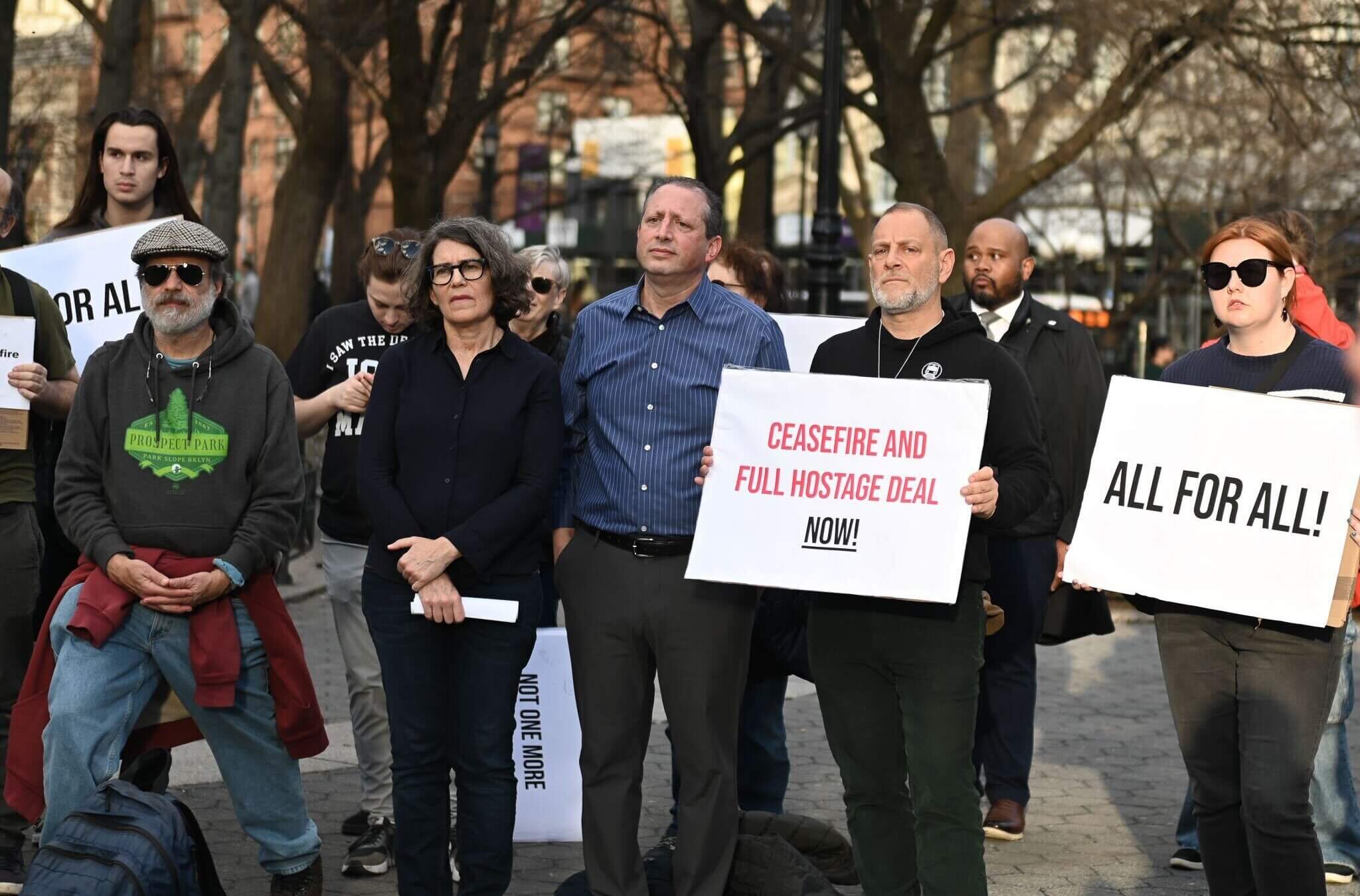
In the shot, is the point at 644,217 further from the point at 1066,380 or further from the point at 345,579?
the point at 1066,380

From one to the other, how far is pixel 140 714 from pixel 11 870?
852 mm

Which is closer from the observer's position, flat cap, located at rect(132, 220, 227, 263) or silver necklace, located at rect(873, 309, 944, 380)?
silver necklace, located at rect(873, 309, 944, 380)

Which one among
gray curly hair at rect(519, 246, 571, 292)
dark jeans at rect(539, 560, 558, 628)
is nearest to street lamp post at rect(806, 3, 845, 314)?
gray curly hair at rect(519, 246, 571, 292)

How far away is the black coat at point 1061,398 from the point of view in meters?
7.42

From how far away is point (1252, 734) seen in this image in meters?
5.15

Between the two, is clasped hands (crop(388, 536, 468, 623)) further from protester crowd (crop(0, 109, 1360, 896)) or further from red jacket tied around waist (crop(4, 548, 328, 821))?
red jacket tied around waist (crop(4, 548, 328, 821))

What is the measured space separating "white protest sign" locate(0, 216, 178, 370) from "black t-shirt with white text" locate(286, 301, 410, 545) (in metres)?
0.63

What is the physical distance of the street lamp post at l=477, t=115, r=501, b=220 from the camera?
30359 mm

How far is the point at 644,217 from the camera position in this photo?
570cm

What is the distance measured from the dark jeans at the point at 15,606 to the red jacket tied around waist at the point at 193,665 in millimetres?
348

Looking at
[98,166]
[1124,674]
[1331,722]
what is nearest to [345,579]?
[98,166]

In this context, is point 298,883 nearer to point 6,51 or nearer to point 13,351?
point 13,351

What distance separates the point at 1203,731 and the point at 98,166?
167 inches

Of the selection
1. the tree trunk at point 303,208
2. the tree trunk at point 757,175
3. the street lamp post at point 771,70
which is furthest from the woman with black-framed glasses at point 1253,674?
the tree trunk at point 757,175
